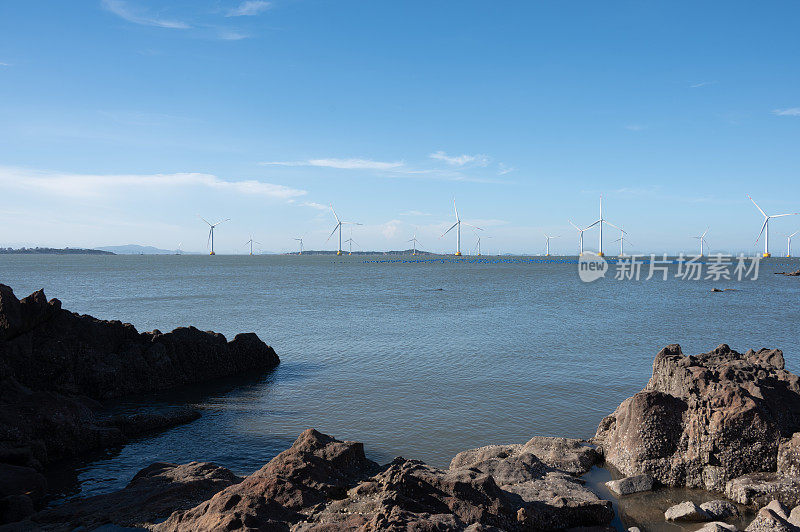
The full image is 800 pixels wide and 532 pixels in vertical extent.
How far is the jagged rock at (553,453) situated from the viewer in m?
12.1

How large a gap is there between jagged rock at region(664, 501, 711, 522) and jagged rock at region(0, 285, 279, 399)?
689 inches

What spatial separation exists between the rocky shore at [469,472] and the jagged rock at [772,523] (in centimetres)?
3

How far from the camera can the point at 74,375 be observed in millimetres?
18156

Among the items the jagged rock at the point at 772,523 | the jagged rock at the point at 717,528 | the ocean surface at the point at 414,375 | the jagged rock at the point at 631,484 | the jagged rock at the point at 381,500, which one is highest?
the jagged rock at the point at 381,500

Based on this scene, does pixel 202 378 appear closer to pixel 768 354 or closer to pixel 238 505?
pixel 238 505

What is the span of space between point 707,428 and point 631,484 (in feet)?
7.38

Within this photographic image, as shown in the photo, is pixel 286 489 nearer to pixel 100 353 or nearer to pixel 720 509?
pixel 720 509

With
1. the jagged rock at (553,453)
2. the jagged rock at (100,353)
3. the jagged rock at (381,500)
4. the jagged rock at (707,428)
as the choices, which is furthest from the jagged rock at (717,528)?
the jagged rock at (100,353)

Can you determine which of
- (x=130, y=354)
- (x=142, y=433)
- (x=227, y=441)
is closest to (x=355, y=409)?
(x=227, y=441)

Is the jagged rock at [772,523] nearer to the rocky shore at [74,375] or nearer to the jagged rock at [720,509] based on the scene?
the jagged rock at [720,509]

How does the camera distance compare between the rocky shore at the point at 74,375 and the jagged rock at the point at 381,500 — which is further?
the rocky shore at the point at 74,375

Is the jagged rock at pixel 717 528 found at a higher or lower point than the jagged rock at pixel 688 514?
higher

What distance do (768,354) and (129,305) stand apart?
4995 centimetres

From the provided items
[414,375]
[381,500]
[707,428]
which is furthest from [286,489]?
[414,375]
